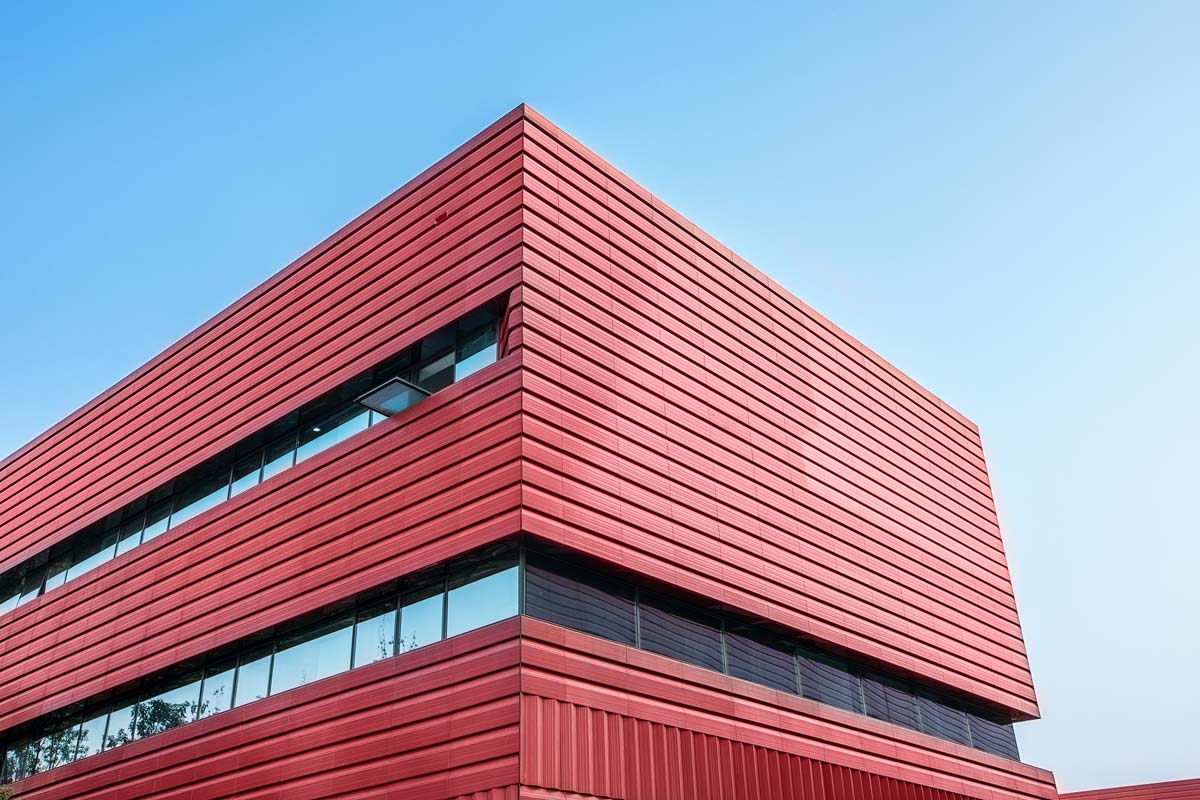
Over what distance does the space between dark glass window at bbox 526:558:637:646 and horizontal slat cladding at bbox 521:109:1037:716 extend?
20.5 inches

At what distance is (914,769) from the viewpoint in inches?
803

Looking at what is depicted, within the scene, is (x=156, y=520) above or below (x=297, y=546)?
above

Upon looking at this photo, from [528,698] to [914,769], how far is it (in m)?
10.7

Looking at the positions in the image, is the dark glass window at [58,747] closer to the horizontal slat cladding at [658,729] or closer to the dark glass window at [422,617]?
the dark glass window at [422,617]

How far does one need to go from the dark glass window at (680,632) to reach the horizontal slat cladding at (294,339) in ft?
18.4

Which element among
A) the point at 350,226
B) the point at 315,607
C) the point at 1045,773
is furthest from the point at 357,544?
the point at 1045,773

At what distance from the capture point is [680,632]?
1684 cm

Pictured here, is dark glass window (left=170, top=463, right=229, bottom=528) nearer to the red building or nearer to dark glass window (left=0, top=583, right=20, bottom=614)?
the red building

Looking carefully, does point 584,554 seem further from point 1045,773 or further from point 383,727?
point 1045,773

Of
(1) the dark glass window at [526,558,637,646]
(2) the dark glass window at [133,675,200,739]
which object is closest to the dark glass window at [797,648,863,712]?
(1) the dark glass window at [526,558,637,646]

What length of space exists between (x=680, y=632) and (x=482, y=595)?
3823 millimetres

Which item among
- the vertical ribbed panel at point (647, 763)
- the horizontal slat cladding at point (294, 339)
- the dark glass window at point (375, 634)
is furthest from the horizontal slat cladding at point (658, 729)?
the horizontal slat cladding at point (294, 339)

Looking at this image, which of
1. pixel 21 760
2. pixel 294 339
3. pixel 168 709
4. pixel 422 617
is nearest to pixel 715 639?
pixel 422 617

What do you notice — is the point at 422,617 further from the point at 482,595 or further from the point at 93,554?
the point at 93,554
